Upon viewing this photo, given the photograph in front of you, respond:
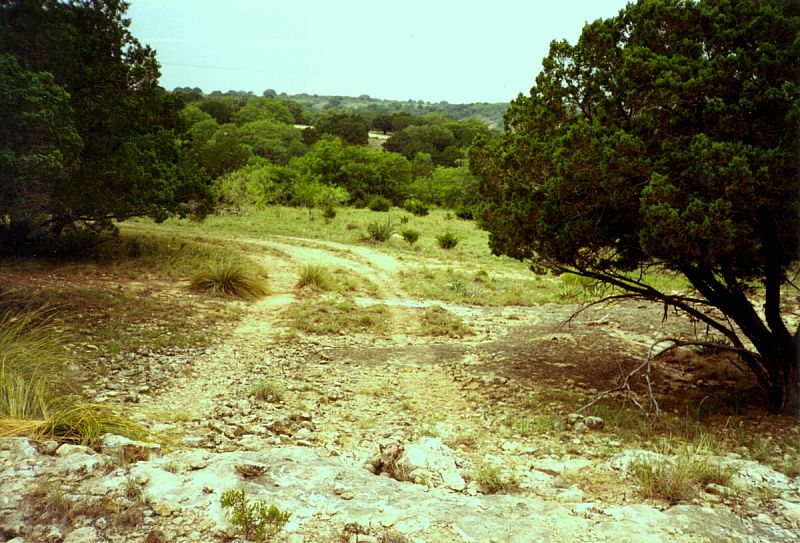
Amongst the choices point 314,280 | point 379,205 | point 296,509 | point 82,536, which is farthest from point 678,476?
point 379,205

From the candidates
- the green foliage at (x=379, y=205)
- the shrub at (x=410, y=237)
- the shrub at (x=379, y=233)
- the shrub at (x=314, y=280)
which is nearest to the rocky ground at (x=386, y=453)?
the shrub at (x=314, y=280)

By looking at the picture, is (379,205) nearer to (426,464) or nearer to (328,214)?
(328,214)

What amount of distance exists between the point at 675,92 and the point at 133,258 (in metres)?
13.3

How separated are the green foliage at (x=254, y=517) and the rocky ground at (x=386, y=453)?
0.19 feet

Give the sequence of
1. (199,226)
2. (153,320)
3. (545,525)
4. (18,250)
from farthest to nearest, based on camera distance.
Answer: (199,226) → (18,250) → (153,320) → (545,525)

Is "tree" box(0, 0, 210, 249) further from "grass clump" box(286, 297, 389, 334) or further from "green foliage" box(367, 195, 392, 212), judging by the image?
"green foliage" box(367, 195, 392, 212)

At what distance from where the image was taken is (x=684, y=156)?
5195 millimetres

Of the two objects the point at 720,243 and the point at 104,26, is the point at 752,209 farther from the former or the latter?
the point at 104,26

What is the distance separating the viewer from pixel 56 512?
9.53ft

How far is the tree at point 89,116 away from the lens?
6953 millimetres

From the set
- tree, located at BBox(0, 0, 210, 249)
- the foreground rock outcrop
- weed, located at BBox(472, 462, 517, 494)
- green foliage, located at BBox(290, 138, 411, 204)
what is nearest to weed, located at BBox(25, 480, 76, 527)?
the foreground rock outcrop

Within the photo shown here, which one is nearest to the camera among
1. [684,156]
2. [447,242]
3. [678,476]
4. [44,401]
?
[678,476]

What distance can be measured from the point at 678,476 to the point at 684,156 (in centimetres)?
308

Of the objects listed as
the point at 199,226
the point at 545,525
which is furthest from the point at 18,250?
the point at 545,525
